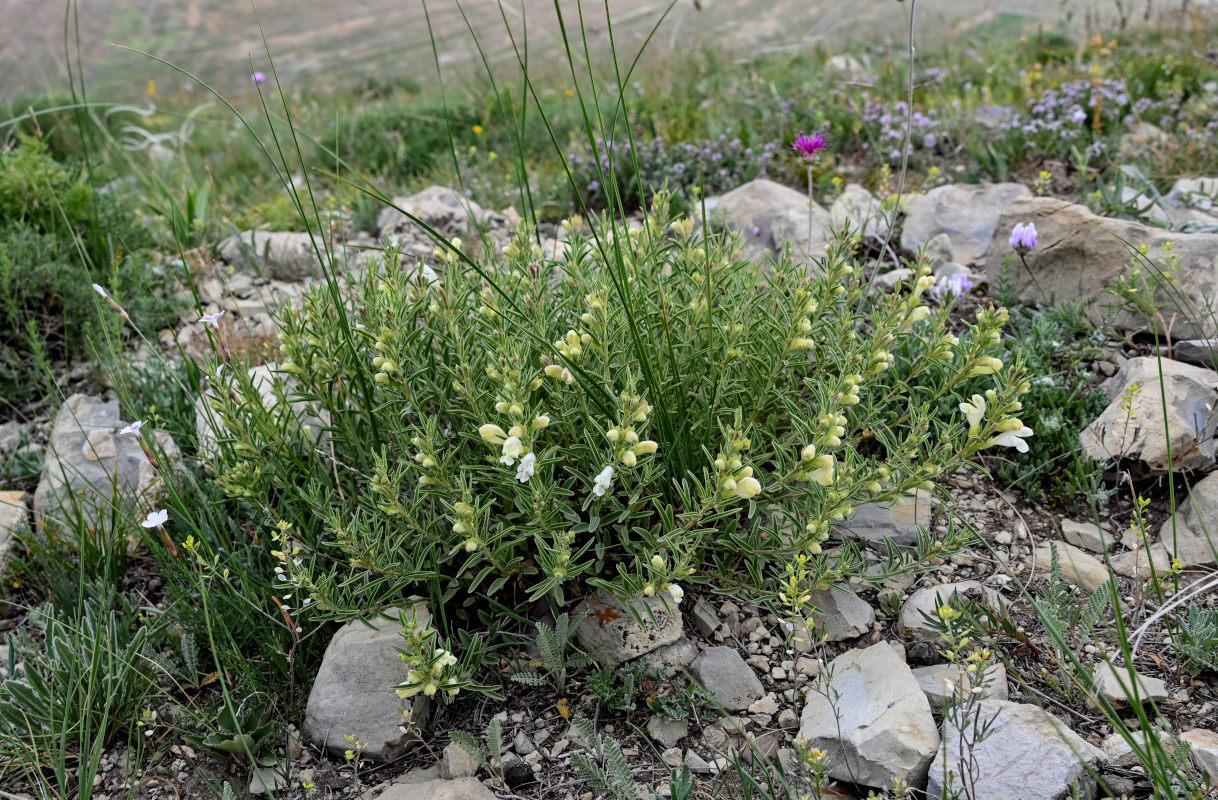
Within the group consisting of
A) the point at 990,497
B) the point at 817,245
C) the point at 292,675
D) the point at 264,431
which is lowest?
the point at 990,497

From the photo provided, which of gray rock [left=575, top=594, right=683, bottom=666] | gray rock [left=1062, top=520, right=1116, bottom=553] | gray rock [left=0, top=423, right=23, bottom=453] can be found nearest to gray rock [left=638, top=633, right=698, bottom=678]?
gray rock [left=575, top=594, right=683, bottom=666]

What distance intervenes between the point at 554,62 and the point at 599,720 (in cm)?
908

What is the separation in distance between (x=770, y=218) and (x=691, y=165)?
121cm

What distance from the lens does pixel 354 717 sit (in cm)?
240

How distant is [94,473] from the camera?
137 inches

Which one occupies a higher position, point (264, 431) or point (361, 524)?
point (264, 431)

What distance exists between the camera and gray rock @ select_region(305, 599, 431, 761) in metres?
2.40

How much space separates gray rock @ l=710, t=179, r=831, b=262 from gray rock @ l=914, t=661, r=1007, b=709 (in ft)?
7.74

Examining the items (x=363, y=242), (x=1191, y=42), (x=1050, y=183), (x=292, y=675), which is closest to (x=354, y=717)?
(x=292, y=675)

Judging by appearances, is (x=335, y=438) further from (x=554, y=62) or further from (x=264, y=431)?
(x=554, y=62)

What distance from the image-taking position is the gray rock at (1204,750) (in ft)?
6.65

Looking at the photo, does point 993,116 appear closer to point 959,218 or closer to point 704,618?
point 959,218

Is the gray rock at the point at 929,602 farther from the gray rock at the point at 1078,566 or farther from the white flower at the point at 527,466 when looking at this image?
the white flower at the point at 527,466

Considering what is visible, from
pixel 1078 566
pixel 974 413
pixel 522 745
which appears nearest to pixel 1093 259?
pixel 1078 566
